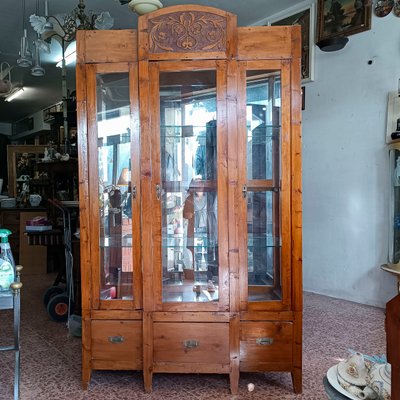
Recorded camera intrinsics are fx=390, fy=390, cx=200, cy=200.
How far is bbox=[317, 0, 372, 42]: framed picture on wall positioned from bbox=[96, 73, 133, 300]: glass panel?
2435 millimetres

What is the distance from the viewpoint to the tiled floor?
6.84ft

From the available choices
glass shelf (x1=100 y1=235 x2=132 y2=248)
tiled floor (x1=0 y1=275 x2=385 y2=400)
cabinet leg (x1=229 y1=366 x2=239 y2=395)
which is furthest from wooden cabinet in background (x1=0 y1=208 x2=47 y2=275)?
cabinet leg (x1=229 y1=366 x2=239 y2=395)

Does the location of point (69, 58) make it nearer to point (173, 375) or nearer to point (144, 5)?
point (144, 5)

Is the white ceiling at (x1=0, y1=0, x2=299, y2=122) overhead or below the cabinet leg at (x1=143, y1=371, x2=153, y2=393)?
overhead

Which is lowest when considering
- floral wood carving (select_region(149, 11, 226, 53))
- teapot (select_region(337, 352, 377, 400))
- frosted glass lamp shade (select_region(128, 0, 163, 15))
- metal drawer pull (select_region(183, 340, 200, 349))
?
metal drawer pull (select_region(183, 340, 200, 349))

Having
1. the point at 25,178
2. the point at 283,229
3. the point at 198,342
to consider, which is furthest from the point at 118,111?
the point at 25,178

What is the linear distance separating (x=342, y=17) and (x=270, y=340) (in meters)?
3.04

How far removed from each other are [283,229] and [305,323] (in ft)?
4.55

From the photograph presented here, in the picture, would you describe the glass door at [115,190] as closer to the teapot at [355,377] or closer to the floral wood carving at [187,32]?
the floral wood carving at [187,32]

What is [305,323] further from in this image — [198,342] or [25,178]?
[25,178]

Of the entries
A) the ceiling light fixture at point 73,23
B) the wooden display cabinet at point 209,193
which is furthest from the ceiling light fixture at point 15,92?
the wooden display cabinet at point 209,193

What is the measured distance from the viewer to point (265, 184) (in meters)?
2.21

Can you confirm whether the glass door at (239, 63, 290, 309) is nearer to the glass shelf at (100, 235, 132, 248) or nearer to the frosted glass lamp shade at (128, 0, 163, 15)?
the glass shelf at (100, 235, 132, 248)

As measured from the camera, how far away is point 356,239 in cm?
365
